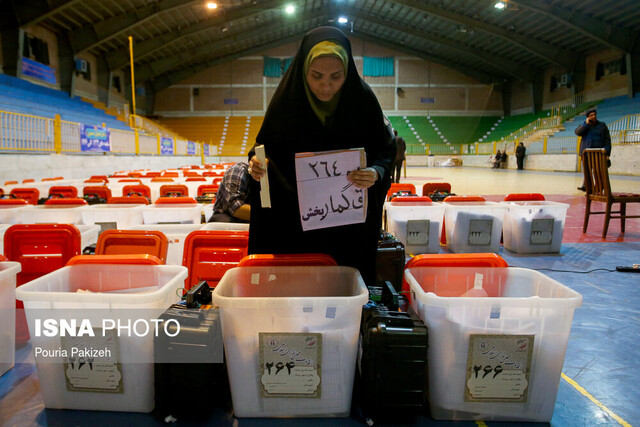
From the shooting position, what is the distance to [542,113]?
2770 centimetres

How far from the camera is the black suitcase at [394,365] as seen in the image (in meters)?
1.39

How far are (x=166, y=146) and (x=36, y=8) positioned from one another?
254 inches

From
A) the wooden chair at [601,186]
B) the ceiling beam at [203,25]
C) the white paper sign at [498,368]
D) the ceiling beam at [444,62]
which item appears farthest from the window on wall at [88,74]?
the white paper sign at [498,368]

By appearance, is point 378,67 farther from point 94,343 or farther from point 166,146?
point 94,343

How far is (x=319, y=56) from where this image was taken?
1.65 meters

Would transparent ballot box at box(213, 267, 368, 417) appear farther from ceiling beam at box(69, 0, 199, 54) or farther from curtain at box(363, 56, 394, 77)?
curtain at box(363, 56, 394, 77)

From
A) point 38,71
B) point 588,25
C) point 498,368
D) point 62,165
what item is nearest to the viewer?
point 498,368

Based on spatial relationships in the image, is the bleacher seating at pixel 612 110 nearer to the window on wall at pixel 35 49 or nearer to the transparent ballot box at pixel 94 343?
the transparent ballot box at pixel 94 343

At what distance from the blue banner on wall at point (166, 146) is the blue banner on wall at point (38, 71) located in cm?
605

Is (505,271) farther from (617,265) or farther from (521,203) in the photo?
(521,203)

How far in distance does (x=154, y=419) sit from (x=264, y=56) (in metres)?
31.6

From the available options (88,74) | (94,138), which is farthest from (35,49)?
(94,138)

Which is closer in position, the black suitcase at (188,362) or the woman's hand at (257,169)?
the black suitcase at (188,362)

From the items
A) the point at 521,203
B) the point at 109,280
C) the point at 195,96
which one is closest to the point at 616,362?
the point at 109,280
